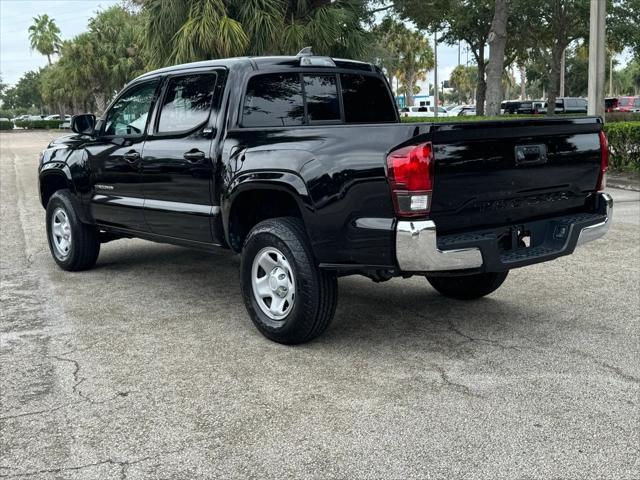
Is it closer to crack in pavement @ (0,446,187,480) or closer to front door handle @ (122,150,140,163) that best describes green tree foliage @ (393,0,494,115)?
front door handle @ (122,150,140,163)

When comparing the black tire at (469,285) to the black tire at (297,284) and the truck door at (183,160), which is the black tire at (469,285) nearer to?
the black tire at (297,284)

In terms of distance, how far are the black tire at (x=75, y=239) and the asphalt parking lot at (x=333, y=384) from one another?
0.42 meters

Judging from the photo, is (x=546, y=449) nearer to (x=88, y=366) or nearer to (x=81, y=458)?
(x=81, y=458)

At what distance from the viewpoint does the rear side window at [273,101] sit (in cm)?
535

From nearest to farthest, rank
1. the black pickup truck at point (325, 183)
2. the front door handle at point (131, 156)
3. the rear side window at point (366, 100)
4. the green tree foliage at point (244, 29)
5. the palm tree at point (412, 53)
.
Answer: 1. the black pickup truck at point (325, 183)
2. the rear side window at point (366, 100)
3. the front door handle at point (131, 156)
4. the green tree foliage at point (244, 29)
5. the palm tree at point (412, 53)

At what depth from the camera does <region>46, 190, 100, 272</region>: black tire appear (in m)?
7.07

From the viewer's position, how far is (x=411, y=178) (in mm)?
4039

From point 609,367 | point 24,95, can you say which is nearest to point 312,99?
point 609,367

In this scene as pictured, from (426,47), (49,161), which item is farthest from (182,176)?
(426,47)

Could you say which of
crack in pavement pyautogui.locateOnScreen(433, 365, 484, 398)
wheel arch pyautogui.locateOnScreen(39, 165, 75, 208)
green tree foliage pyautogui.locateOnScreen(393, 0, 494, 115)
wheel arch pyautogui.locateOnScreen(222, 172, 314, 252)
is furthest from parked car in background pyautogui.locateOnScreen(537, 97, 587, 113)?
crack in pavement pyautogui.locateOnScreen(433, 365, 484, 398)

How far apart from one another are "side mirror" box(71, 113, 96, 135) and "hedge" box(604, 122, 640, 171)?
1139 centimetres

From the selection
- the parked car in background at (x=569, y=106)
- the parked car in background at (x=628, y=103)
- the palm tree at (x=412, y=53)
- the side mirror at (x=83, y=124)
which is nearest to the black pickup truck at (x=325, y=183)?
the side mirror at (x=83, y=124)

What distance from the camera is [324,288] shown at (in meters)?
4.64

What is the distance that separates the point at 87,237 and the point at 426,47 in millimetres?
77573
